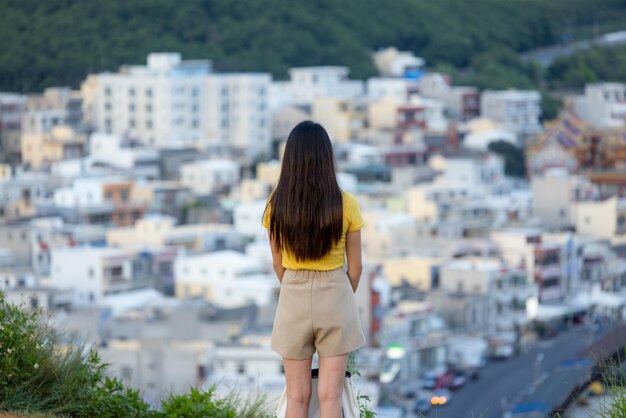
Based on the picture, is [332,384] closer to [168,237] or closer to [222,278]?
[222,278]

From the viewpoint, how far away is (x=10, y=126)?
33281 millimetres

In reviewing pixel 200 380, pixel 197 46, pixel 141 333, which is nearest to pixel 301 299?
pixel 200 380

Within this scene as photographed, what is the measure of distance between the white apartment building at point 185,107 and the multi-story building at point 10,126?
148cm

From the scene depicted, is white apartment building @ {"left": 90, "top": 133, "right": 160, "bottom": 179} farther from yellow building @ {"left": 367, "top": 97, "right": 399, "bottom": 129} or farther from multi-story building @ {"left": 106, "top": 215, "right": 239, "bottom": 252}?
yellow building @ {"left": 367, "top": 97, "right": 399, "bottom": 129}

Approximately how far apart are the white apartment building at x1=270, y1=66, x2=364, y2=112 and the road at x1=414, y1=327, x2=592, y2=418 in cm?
1594

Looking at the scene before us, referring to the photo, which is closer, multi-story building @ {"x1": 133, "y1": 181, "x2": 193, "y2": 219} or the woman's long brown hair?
the woman's long brown hair

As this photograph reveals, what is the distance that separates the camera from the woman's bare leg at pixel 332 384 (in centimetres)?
381

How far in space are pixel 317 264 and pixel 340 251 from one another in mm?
58

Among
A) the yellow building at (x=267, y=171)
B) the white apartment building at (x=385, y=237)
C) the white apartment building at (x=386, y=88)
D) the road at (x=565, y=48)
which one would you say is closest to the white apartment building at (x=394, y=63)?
the white apartment building at (x=386, y=88)

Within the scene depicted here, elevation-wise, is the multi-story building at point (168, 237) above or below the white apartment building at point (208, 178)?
below

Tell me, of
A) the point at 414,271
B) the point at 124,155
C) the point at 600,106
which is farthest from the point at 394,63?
the point at 414,271

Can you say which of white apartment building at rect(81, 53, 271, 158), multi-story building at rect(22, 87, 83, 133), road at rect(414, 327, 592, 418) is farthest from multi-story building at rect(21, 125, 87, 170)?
road at rect(414, 327, 592, 418)

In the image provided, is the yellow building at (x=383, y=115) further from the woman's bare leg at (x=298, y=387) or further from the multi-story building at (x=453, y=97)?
the woman's bare leg at (x=298, y=387)

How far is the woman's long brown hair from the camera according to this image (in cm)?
380
